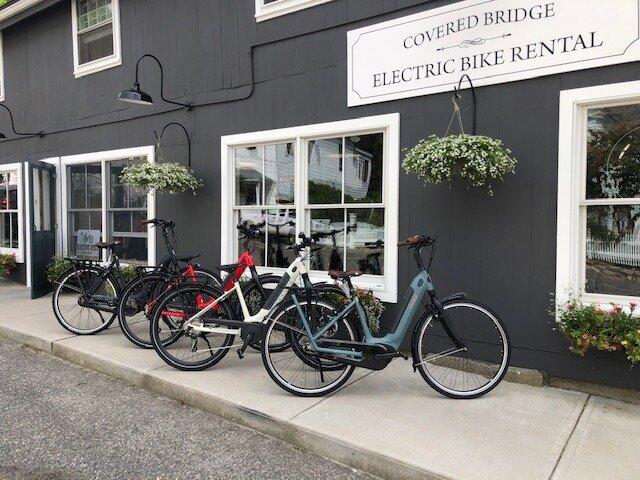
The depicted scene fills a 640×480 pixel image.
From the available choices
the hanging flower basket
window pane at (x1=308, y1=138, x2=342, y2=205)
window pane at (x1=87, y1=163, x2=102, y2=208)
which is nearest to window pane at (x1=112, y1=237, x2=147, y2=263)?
window pane at (x1=87, y1=163, x2=102, y2=208)

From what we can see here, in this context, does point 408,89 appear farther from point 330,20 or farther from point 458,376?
point 458,376

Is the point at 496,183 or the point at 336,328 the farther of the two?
the point at 496,183

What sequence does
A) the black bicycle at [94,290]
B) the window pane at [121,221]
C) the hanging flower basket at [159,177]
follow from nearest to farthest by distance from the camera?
1. the black bicycle at [94,290]
2. the hanging flower basket at [159,177]
3. the window pane at [121,221]

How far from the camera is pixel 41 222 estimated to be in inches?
298

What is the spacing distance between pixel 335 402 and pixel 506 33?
3.21 meters

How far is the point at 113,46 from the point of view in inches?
276

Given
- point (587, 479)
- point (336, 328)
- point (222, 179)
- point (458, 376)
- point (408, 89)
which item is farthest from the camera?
point (222, 179)

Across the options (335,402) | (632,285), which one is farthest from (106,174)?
(632,285)

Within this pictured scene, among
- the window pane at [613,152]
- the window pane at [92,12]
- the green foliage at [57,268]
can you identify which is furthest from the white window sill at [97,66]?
the window pane at [613,152]

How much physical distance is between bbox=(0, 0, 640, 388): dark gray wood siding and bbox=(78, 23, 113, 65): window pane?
309mm

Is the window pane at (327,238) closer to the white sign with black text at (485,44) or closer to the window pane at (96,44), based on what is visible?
the white sign with black text at (485,44)

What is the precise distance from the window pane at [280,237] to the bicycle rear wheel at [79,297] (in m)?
1.83

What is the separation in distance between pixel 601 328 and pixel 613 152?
4.40ft

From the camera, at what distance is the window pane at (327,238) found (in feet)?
16.3
